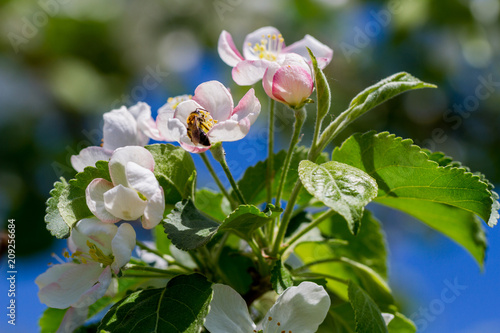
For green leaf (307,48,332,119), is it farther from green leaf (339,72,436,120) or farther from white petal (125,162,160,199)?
white petal (125,162,160,199)

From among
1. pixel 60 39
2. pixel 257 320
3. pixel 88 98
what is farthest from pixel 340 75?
pixel 257 320

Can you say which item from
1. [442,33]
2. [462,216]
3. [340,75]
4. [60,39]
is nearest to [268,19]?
[340,75]

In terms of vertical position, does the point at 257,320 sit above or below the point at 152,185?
below

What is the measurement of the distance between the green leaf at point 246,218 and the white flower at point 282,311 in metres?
0.11

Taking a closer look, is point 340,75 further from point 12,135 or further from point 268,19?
point 12,135

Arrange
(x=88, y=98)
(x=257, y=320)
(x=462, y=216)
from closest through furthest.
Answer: (x=257, y=320) → (x=462, y=216) → (x=88, y=98)

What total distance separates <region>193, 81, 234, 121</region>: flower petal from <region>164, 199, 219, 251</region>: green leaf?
0.54 ft

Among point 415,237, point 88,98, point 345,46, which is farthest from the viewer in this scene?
point 88,98

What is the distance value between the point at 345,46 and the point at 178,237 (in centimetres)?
308

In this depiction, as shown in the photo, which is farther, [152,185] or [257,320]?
[257,320]

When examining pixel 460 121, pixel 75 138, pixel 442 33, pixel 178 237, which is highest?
pixel 178 237

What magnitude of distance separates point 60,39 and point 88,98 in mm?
662

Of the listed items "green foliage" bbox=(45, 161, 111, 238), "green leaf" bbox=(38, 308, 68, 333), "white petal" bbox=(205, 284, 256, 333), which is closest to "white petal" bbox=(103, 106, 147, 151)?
"green foliage" bbox=(45, 161, 111, 238)

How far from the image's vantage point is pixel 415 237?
12.9 feet
